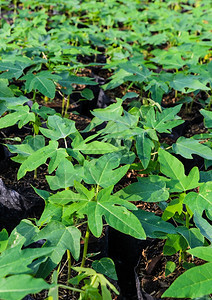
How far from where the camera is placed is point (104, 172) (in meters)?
1.07

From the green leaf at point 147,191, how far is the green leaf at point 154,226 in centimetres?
5

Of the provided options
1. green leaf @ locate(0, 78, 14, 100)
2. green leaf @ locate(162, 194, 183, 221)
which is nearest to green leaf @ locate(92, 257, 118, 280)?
green leaf @ locate(162, 194, 183, 221)

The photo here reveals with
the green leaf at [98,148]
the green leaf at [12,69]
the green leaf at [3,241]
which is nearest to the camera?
the green leaf at [3,241]

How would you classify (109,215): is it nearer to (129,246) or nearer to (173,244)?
(173,244)

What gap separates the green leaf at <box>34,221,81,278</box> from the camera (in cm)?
93

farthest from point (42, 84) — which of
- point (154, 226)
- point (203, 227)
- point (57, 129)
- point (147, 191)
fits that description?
point (203, 227)

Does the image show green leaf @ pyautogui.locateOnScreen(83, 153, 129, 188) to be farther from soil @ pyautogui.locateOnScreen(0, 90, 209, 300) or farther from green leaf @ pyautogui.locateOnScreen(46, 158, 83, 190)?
soil @ pyautogui.locateOnScreen(0, 90, 209, 300)

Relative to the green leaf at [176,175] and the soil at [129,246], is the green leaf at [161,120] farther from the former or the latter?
the soil at [129,246]

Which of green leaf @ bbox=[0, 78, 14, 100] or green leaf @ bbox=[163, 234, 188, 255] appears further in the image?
green leaf @ bbox=[0, 78, 14, 100]

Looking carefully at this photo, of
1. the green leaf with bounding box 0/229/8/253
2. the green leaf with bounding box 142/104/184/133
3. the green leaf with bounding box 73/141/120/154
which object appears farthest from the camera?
the green leaf with bounding box 142/104/184/133

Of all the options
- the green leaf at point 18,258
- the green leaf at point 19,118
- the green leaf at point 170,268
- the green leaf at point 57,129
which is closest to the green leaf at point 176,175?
the green leaf at point 170,268

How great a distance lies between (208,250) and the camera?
866 millimetres

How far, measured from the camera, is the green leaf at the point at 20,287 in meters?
0.68

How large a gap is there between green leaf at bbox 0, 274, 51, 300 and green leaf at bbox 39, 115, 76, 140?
0.63 m
